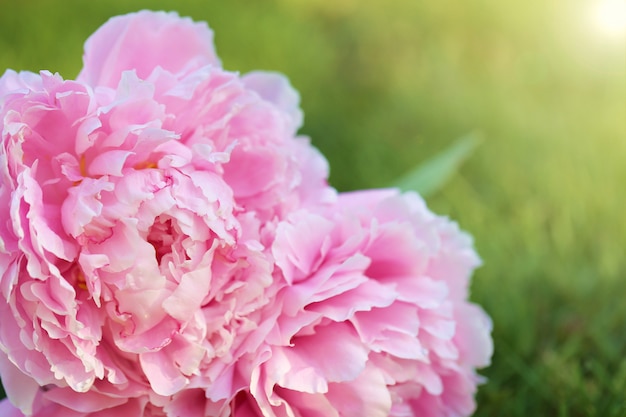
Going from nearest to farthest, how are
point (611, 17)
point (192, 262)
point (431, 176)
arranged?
point (192, 262)
point (431, 176)
point (611, 17)

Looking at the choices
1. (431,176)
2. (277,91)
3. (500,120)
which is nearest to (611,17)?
(500,120)

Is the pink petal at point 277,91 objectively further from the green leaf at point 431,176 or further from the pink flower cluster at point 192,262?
the green leaf at point 431,176

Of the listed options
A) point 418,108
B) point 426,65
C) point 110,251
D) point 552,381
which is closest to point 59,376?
point 110,251

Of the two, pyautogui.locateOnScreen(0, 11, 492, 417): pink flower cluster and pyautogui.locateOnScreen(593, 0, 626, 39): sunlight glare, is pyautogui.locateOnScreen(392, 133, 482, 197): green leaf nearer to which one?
pyautogui.locateOnScreen(0, 11, 492, 417): pink flower cluster

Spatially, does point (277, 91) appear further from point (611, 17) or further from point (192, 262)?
point (611, 17)

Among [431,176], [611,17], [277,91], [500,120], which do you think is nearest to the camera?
[277,91]

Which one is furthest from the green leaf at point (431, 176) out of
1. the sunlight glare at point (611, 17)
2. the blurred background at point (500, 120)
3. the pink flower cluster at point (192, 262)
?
the sunlight glare at point (611, 17)

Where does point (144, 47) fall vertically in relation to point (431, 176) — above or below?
above
